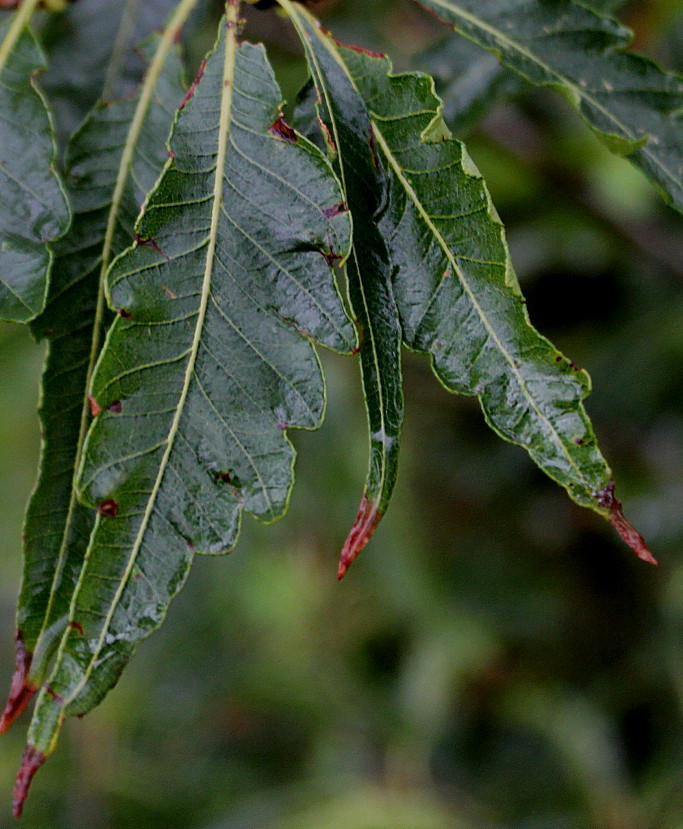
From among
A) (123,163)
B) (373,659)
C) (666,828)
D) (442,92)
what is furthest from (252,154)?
(373,659)

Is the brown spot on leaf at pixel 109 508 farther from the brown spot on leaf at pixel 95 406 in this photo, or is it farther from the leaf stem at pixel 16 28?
the leaf stem at pixel 16 28

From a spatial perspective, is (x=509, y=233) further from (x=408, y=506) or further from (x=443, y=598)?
(x=443, y=598)

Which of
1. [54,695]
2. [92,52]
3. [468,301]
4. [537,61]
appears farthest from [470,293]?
[92,52]

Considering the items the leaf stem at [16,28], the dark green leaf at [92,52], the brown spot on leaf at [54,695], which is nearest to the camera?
the brown spot on leaf at [54,695]

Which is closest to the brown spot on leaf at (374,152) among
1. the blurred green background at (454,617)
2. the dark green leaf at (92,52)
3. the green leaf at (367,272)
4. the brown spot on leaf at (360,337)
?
the green leaf at (367,272)

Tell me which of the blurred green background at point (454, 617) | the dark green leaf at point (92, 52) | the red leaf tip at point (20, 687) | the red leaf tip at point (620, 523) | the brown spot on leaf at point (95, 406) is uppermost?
the red leaf tip at point (620, 523)

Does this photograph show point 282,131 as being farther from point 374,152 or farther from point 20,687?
point 20,687
